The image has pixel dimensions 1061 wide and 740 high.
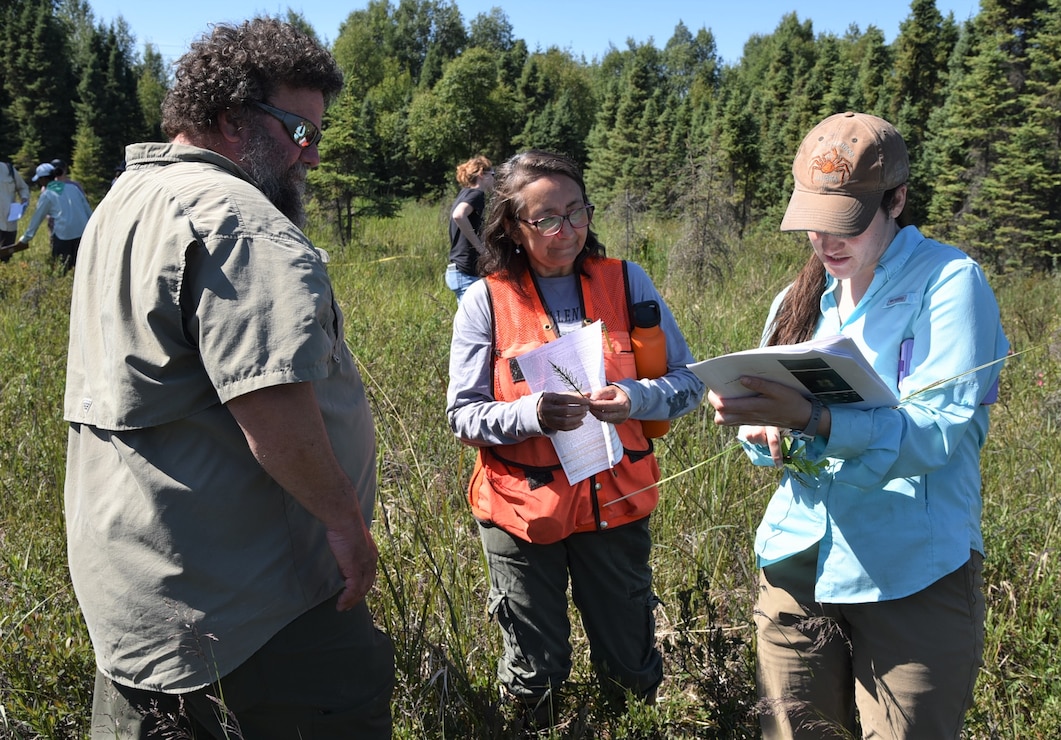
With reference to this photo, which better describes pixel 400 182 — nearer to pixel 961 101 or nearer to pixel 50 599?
pixel 961 101

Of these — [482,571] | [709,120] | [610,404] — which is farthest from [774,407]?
[709,120]

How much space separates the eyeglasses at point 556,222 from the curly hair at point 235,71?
762 mm

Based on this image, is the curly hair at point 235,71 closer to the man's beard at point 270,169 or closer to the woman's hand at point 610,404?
the man's beard at point 270,169

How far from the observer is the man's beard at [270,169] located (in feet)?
6.10

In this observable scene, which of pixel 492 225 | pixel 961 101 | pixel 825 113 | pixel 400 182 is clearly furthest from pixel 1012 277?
pixel 400 182

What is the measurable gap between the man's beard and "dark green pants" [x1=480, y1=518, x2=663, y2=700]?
112cm

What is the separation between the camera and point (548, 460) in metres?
2.31

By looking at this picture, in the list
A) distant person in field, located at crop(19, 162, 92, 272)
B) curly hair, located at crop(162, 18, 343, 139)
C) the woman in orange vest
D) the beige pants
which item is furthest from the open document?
distant person in field, located at crop(19, 162, 92, 272)

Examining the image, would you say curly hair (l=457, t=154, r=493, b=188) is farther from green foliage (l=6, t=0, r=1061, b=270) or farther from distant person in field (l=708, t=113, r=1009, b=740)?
distant person in field (l=708, t=113, r=1009, b=740)

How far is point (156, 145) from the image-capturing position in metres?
1.78

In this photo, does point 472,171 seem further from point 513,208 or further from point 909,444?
point 909,444

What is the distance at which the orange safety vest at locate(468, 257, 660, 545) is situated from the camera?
2.27 m

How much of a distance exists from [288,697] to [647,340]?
1.39 m

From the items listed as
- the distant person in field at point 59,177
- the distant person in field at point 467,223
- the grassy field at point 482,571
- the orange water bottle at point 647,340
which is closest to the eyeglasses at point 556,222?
the orange water bottle at point 647,340
